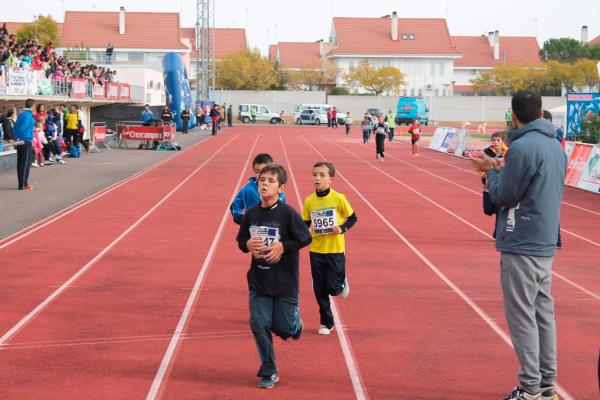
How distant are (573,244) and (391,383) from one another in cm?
855

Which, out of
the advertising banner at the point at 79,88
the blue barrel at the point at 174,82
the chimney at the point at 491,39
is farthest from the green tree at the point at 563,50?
the advertising banner at the point at 79,88

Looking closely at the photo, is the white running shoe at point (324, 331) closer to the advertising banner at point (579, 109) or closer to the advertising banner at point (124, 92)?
the advertising banner at point (579, 109)

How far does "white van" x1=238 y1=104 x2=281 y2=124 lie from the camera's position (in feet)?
283

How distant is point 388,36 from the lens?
117m

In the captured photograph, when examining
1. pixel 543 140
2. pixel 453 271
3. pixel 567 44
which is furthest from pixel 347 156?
pixel 567 44

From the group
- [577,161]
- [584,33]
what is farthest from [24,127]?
[584,33]

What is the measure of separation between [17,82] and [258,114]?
58340 mm

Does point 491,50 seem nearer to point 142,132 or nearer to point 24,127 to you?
point 142,132

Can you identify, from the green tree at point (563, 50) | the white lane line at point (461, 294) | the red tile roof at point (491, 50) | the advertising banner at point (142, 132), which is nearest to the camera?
the white lane line at point (461, 294)

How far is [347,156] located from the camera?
38.2 meters

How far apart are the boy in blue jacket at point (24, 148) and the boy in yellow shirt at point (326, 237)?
45.6 feet

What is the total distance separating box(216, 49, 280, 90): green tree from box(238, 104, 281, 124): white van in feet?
59.9

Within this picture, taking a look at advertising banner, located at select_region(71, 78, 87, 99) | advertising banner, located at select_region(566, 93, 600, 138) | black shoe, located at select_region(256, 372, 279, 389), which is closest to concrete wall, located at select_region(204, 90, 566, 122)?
advertising banner, located at select_region(71, 78, 87, 99)

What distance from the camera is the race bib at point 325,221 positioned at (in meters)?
8.35
